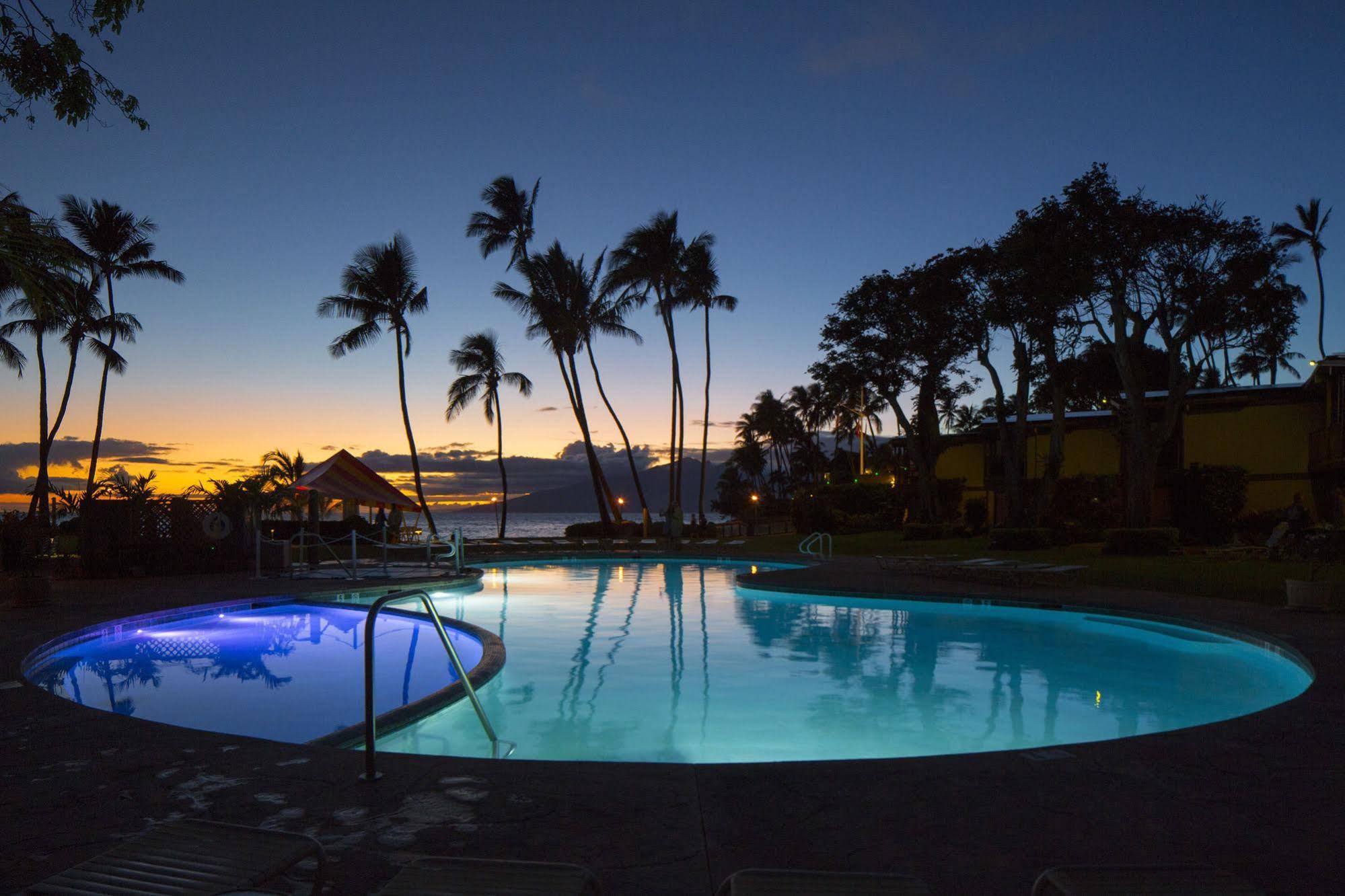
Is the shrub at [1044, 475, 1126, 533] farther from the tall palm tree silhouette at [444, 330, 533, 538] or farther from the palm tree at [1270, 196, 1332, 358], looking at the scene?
the palm tree at [1270, 196, 1332, 358]

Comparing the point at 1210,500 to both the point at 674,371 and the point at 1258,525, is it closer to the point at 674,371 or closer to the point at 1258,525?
the point at 1258,525

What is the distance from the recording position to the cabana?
1655 centimetres

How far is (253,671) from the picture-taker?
9133mm

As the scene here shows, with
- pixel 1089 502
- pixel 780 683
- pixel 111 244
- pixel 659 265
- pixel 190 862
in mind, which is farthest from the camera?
pixel 659 265

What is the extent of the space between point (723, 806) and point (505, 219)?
3197 cm

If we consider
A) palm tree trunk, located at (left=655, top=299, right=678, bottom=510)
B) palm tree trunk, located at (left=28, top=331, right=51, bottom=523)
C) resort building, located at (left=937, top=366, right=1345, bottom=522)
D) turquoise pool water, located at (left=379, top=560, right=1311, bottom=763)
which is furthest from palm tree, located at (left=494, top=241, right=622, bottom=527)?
turquoise pool water, located at (left=379, top=560, right=1311, bottom=763)

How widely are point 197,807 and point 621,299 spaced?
1230 inches

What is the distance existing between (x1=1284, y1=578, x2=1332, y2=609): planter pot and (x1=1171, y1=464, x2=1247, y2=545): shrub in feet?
50.5

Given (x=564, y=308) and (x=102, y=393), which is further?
(x=564, y=308)

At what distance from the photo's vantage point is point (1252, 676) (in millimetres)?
8344

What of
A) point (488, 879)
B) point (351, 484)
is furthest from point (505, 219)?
A: point (488, 879)

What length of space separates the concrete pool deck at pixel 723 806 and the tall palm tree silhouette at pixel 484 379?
1340 inches

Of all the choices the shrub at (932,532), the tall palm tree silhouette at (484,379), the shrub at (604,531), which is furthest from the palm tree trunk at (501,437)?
the shrub at (932,532)

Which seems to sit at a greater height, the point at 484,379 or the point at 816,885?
the point at 484,379
